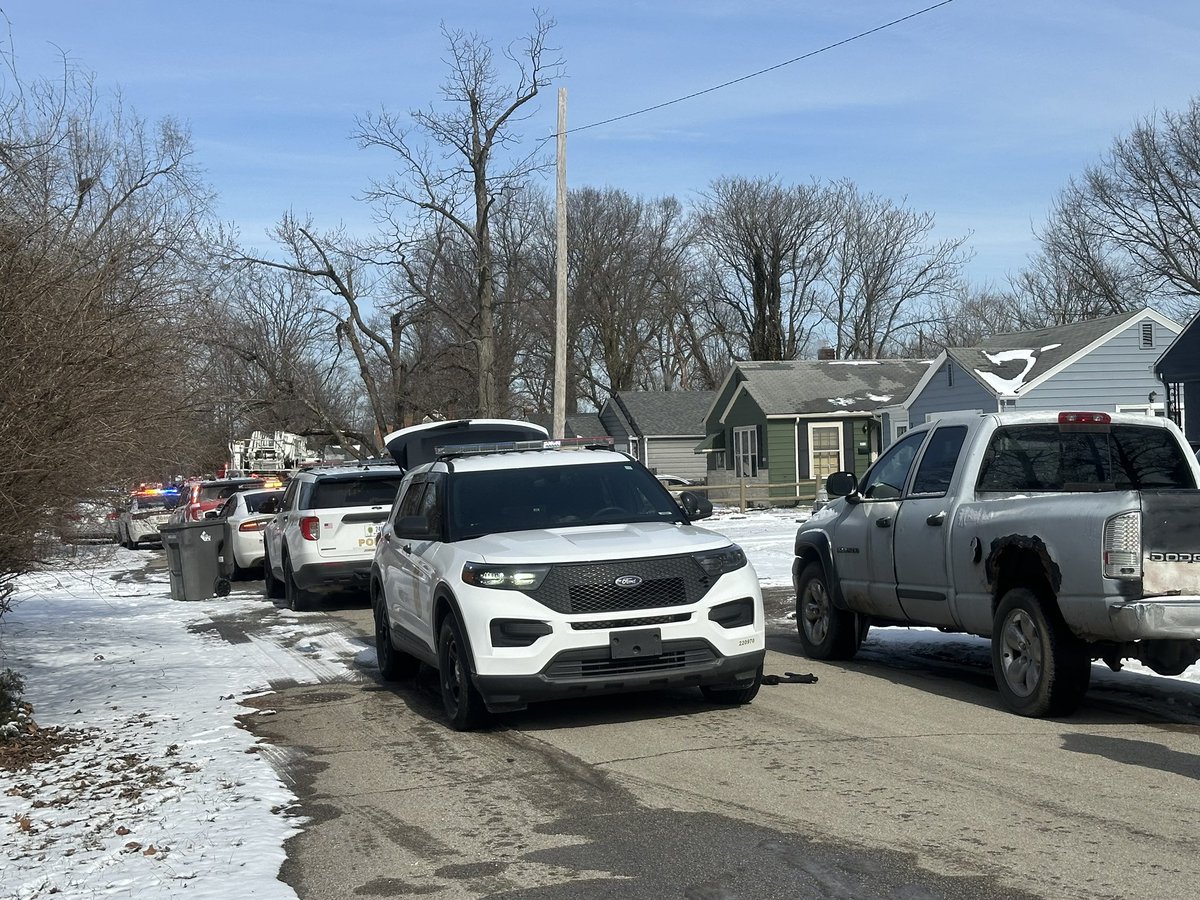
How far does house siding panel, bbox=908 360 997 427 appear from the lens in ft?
116

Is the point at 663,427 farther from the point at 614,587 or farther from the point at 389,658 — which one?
the point at 614,587

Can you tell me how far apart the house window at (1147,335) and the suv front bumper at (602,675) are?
2996cm

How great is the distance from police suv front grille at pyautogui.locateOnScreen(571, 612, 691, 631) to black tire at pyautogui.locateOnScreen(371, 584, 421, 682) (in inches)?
114

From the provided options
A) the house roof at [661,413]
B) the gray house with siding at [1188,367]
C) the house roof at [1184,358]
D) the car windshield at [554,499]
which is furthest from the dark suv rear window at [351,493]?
the house roof at [661,413]

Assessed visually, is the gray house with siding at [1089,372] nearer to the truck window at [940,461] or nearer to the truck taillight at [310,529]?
the truck taillight at [310,529]

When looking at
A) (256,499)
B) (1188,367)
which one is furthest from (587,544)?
(1188,367)

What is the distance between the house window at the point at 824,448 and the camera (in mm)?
45625

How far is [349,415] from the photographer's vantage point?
206ft

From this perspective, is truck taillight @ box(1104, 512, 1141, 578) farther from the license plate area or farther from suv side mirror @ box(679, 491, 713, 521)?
suv side mirror @ box(679, 491, 713, 521)

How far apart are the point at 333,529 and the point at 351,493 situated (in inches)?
23.3

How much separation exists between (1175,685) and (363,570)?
10363 mm

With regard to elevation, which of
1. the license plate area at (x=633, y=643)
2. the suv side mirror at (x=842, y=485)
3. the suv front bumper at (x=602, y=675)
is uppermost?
the suv side mirror at (x=842, y=485)

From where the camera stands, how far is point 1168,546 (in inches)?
305

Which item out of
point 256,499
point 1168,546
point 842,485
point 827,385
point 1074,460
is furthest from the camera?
point 827,385
